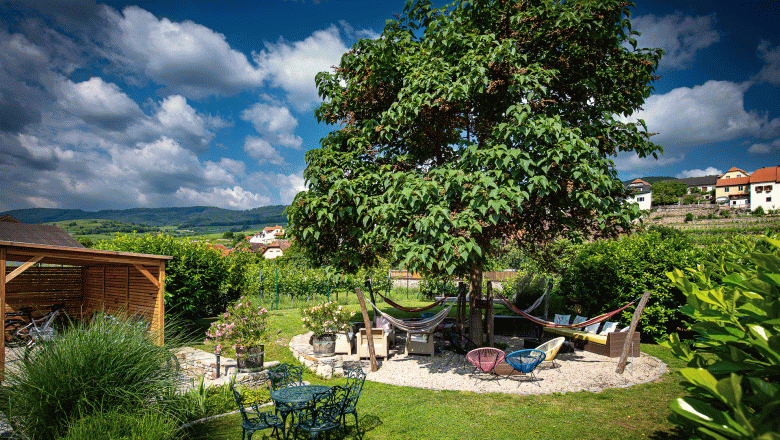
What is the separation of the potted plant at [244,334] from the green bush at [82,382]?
2.04m

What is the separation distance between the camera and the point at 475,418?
4590 mm

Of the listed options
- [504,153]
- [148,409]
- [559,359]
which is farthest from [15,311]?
[559,359]

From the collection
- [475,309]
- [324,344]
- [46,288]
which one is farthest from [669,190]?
[46,288]

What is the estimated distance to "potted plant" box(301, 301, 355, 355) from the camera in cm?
744

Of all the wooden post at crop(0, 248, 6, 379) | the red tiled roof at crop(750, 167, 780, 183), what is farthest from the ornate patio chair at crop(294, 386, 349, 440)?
the red tiled roof at crop(750, 167, 780, 183)

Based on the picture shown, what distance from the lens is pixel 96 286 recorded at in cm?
976

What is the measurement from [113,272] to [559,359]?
10473 millimetres

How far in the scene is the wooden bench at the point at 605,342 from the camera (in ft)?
23.7

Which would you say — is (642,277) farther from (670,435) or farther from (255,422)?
(255,422)

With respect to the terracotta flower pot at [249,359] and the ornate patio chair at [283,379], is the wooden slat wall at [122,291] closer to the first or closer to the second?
the terracotta flower pot at [249,359]

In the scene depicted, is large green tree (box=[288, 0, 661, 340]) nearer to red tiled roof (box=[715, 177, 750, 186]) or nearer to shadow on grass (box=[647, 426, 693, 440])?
shadow on grass (box=[647, 426, 693, 440])

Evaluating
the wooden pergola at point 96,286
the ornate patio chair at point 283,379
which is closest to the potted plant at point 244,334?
the ornate patio chair at point 283,379

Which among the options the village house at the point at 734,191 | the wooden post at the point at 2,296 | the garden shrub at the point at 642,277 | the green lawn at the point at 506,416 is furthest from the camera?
the village house at the point at 734,191

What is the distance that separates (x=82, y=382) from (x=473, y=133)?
6.71 metres
